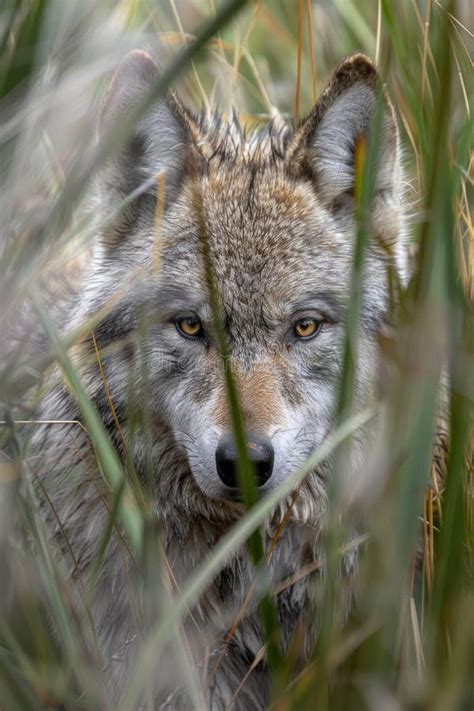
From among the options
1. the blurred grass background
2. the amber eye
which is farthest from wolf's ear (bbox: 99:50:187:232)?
the amber eye

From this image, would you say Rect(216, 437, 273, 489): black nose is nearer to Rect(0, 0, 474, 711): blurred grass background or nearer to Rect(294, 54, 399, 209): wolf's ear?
Rect(0, 0, 474, 711): blurred grass background

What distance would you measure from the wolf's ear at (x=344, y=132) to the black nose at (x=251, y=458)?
3.43ft

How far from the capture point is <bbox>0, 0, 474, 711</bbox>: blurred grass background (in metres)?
1.68

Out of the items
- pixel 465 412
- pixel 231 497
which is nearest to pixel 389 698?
pixel 465 412

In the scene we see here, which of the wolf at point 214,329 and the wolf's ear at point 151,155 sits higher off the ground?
the wolf's ear at point 151,155

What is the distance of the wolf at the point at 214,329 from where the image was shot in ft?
9.73

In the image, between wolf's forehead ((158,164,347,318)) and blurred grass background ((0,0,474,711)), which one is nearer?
blurred grass background ((0,0,474,711))

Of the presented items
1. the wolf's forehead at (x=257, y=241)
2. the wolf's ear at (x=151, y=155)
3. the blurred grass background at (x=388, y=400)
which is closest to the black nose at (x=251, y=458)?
the blurred grass background at (x=388, y=400)

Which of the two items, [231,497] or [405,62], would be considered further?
[405,62]

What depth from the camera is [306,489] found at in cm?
321

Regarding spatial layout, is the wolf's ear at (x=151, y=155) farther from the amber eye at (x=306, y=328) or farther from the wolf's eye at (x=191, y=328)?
the amber eye at (x=306, y=328)

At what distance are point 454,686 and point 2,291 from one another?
1.26 m

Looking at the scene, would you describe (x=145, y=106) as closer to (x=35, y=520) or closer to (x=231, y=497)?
(x=35, y=520)

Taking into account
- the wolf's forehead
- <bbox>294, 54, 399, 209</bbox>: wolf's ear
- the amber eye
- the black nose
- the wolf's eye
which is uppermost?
<bbox>294, 54, 399, 209</bbox>: wolf's ear
